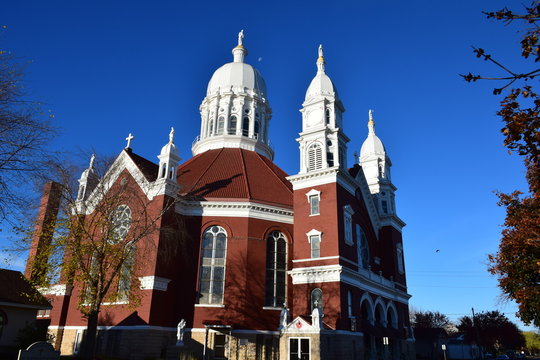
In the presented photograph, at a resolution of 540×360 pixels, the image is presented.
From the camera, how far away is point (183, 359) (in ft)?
77.7

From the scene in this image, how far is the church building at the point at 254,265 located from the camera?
26109 millimetres

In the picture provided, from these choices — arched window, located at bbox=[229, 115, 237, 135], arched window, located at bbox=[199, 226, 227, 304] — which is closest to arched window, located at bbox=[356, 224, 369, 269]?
arched window, located at bbox=[199, 226, 227, 304]

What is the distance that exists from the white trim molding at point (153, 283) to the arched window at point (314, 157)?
13675 millimetres

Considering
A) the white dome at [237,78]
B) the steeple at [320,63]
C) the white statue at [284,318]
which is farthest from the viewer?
the white dome at [237,78]

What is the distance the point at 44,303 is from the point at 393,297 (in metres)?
26.9

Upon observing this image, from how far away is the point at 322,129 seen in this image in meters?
32.7

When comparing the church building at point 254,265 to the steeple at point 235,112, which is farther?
the steeple at point 235,112

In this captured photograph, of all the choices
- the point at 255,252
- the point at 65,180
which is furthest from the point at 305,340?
the point at 65,180

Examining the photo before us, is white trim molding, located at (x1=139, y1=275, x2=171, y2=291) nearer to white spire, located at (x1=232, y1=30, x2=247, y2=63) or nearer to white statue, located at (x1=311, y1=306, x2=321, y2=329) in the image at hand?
white statue, located at (x1=311, y1=306, x2=321, y2=329)

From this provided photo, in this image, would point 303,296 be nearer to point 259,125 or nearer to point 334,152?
point 334,152

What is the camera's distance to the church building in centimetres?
2611

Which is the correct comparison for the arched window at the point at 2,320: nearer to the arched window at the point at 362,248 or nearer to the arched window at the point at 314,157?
the arched window at the point at 314,157

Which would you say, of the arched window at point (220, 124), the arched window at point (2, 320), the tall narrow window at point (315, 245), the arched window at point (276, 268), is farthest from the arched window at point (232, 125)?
the arched window at point (2, 320)

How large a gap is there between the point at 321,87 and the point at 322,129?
183 inches
